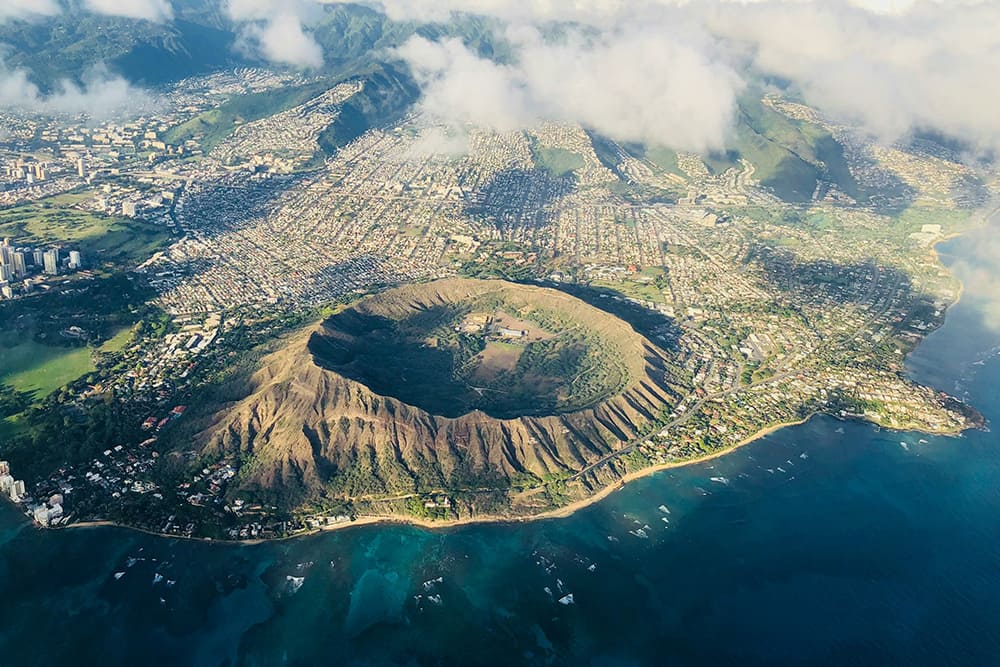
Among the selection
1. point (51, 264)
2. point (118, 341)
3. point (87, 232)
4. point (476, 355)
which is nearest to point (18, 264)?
point (51, 264)

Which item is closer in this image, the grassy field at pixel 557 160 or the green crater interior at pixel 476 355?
the green crater interior at pixel 476 355

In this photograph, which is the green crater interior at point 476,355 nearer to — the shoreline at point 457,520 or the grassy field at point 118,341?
the shoreline at point 457,520

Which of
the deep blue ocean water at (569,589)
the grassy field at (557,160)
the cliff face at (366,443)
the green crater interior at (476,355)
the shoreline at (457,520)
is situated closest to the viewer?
the deep blue ocean water at (569,589)

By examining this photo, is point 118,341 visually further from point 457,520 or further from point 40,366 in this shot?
point 457,520

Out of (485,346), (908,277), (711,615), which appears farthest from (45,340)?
(908,277)

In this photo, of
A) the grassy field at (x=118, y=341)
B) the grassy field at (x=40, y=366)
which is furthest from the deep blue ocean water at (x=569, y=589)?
the grassy field at (x=118, y=341)

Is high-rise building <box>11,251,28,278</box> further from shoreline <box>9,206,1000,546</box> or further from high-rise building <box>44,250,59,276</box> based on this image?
shoreline <box>9,206,1000,546</box>

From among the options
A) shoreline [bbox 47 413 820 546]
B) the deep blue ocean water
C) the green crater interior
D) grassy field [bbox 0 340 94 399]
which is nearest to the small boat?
the deep blue ocean water
